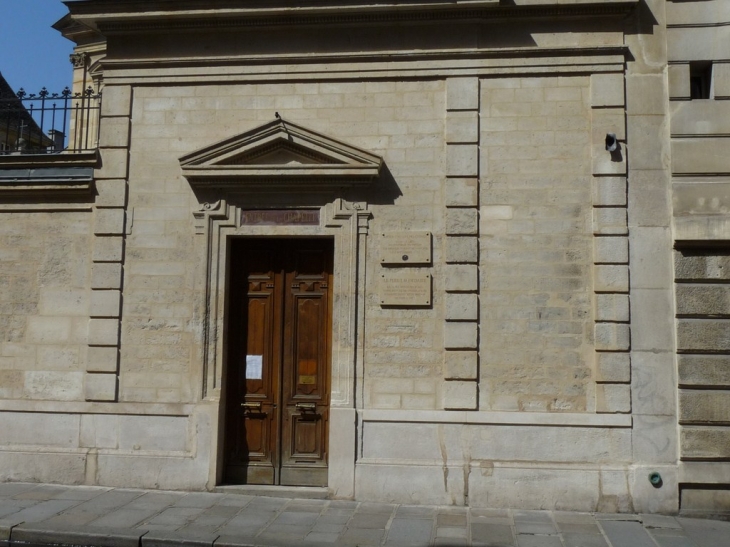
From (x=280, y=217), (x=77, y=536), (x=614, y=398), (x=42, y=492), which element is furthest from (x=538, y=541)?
(x=42, y=492)

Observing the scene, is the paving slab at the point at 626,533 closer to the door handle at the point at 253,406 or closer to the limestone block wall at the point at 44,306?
the door handle at the point at 253,406

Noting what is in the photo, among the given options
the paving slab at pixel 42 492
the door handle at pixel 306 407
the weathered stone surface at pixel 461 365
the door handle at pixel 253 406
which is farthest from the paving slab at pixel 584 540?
the paving slab at pixel 42 492

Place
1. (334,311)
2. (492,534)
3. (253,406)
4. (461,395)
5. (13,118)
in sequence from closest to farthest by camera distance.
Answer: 1. (492,534)
2. (461,395)
3. (334,311)
4. (253,406)
5. (13,118)

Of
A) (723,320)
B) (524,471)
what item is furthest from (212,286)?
(723,320)

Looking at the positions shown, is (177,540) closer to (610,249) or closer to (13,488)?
(13,488)

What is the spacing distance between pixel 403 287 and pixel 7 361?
16.4 ft

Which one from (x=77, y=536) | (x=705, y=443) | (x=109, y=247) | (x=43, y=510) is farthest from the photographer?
(x=109, y=247)

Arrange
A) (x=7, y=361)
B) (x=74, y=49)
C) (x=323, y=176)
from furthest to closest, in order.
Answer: (x=74, y=49) < (x=7, y=361) < (x=323, y=176)

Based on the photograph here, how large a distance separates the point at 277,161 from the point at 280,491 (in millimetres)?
3859

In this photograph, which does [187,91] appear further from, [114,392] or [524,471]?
[524,471]

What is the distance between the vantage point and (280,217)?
806cm

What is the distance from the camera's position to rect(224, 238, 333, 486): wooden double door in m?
8.02

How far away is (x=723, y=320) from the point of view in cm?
733

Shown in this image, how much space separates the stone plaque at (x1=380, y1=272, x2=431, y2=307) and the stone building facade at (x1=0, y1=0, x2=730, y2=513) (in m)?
0.03
